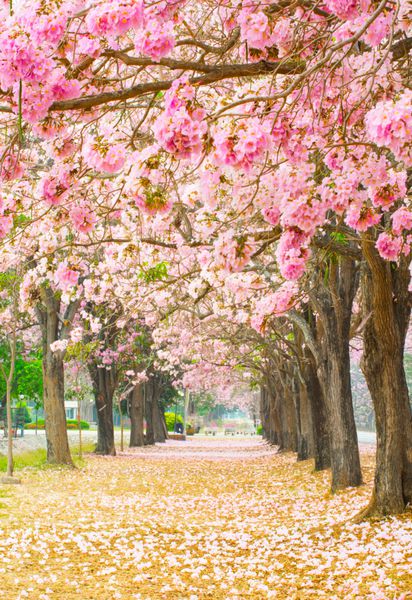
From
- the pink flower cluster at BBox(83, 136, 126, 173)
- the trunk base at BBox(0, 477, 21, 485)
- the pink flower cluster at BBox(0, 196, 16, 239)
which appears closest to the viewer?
the pink flower cluster at BBox(83, 136, 126, 173)

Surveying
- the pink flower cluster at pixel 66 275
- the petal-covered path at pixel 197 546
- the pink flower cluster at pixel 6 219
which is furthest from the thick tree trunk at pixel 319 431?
the pink flower cluster at pixel 6 219

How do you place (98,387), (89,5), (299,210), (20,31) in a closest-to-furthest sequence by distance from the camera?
(20,31) < (89,5) < (299,210) < (98,387)

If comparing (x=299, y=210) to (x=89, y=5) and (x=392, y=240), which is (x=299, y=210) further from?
(x=89, y=5)

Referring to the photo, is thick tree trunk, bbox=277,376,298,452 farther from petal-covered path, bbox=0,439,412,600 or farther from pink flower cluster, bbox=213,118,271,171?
pink flower cluster, bbox=213,118,271,171

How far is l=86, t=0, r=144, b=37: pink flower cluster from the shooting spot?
3.57 m

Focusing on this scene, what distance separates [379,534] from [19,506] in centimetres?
587

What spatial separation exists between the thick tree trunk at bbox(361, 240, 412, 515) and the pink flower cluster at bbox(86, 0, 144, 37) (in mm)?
5911

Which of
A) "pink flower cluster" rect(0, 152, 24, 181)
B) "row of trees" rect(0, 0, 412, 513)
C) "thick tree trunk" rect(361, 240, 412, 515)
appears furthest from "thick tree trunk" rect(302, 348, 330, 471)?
"pink flower cluster" rect(0, 152, 24, 181)

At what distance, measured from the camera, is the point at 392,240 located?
5.74 m

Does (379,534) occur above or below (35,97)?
below

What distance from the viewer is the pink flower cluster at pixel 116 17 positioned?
141 inches

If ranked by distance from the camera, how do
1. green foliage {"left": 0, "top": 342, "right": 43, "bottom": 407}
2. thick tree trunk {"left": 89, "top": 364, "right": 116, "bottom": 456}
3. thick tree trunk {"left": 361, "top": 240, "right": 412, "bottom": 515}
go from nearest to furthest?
thick tree trunk {"left": 361, "top": 240, "right": 412, "bottom": 515}, thick tree trunk {"left": 89, "top": 364, "right": 116, "bottom": 456}, green foliage {"left": 0, "top": 342, "right": 43, "bottom": 407}

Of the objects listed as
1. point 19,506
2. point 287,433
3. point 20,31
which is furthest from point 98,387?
point 20,31

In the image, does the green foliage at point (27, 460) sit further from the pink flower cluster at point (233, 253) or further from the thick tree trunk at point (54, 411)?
the pink flower cluster at point (233, 253)
